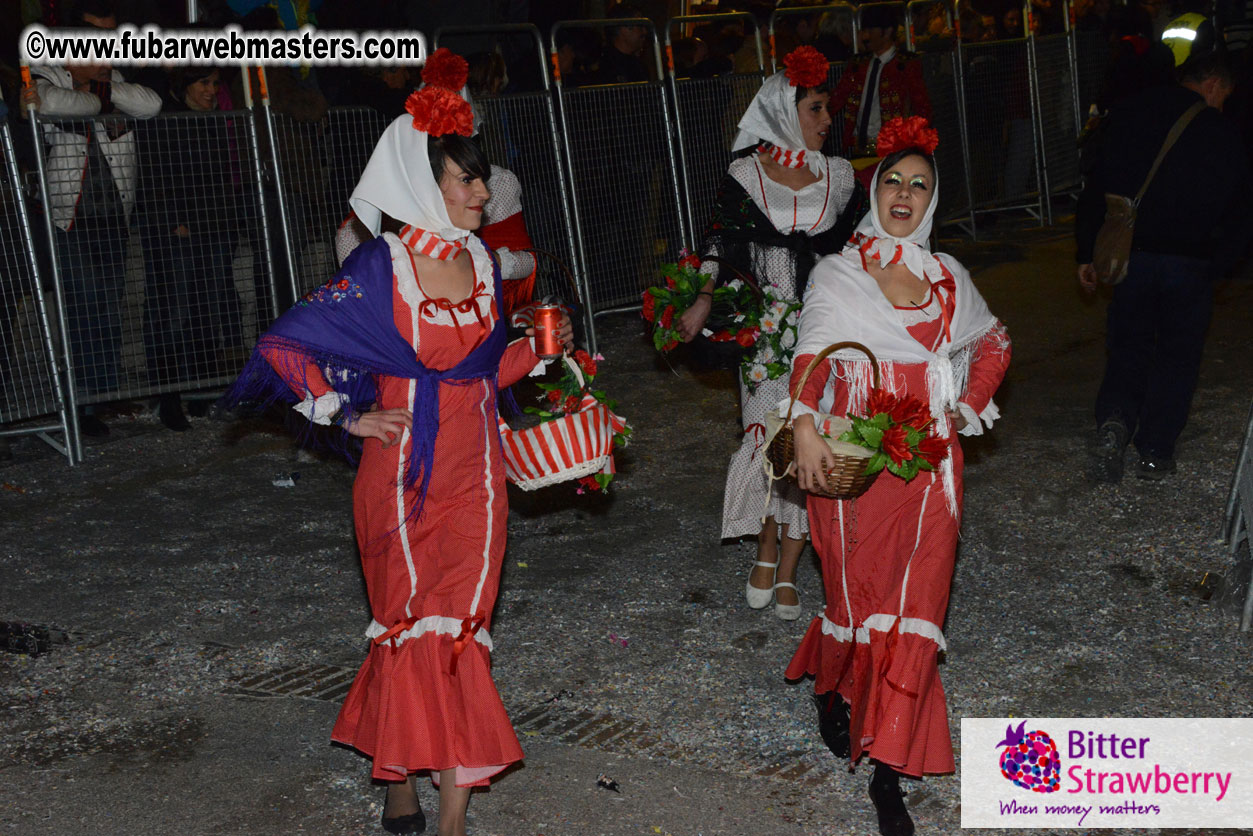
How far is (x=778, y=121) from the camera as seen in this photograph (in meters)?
5.94

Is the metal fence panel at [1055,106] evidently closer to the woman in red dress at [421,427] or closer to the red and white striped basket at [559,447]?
the red and white striped basket at [559,447]

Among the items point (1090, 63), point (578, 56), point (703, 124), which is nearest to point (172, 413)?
point (578, 56)

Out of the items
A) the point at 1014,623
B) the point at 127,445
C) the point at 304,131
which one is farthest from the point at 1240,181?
the point at 127,445

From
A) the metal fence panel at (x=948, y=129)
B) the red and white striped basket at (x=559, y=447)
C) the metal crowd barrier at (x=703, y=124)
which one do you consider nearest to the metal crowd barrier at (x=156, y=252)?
the metal crowd barrier at (x=703, y=124)

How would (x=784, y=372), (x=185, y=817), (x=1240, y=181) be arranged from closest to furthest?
1. (x=185, y=817)
2. (x=784, y=372)
3. (x=1240, y=181)

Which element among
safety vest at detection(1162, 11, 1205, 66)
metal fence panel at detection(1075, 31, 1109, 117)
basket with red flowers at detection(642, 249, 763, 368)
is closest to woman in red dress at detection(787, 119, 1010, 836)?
basket with red flowers at detection(642, 249, 763, 368)

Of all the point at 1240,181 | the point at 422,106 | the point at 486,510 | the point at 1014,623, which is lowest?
the point at 1014,623

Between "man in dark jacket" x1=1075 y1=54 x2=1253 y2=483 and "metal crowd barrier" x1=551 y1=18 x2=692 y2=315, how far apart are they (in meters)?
4.30

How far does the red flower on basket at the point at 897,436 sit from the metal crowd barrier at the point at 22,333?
6023 millimetres

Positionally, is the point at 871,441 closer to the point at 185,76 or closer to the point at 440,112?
the point at 440,112

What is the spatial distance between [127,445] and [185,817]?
16.0ft

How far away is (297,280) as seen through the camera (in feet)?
30.2

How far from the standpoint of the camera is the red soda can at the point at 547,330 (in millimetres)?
4270

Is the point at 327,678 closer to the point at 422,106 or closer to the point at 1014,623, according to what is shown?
the point at 422,106
